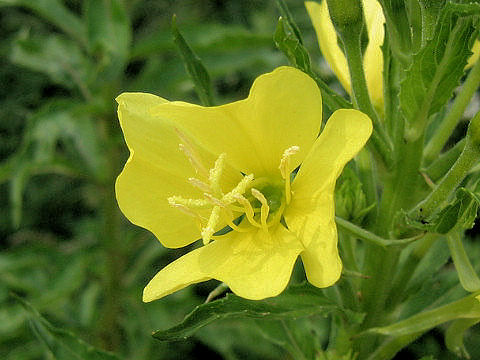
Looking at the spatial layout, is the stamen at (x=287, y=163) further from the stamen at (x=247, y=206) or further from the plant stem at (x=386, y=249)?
the plant stem at (x=386, y=249)

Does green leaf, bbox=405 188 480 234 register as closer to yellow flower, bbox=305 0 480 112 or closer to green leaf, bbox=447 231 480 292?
green leaf, bbox=447 231 480 292

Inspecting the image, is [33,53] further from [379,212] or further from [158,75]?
[379,212]

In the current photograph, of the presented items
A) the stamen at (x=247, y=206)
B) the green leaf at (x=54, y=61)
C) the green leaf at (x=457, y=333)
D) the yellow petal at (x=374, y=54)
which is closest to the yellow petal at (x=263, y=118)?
the stamen at (x=247, y=206)

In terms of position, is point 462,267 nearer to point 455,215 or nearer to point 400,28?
point 455,215

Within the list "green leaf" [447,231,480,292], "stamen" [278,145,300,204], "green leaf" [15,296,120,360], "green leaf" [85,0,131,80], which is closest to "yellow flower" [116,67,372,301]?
"stamen" [278,145,300,204]

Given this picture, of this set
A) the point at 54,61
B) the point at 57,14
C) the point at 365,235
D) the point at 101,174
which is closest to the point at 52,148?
the point at 101,174

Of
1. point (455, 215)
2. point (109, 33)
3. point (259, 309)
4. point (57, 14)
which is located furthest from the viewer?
point (57, 14)
